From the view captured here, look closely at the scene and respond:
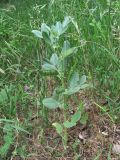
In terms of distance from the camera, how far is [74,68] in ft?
7.51

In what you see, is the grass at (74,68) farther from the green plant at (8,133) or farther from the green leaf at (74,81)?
the green leaf at (74,81)

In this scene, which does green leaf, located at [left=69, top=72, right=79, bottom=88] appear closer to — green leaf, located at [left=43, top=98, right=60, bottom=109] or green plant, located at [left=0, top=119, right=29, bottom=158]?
green leaf, located at [left=43, top=98, right=60, bottom=109]

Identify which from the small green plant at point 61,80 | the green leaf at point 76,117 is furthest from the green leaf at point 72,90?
the green leaf at point 76,117

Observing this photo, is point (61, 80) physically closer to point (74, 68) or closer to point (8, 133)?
point (74, 68)

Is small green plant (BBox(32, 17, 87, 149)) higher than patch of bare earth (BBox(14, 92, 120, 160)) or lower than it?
higher

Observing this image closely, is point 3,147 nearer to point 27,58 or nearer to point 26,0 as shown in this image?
point 27,58

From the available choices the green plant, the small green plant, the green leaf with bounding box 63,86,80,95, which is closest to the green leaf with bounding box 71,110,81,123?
the small green plant

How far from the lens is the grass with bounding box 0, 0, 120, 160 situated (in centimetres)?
214

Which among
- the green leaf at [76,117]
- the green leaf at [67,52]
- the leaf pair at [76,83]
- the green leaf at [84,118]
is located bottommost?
the green leaf at [84,118]

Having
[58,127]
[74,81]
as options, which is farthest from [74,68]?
[58,127]

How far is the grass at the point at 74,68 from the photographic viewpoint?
2143 millimetres

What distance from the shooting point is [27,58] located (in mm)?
2834

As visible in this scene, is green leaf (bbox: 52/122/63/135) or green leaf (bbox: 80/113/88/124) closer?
green leaf (bbox: 52/122/63/135)

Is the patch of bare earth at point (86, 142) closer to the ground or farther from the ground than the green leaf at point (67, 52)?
closer to the ground
